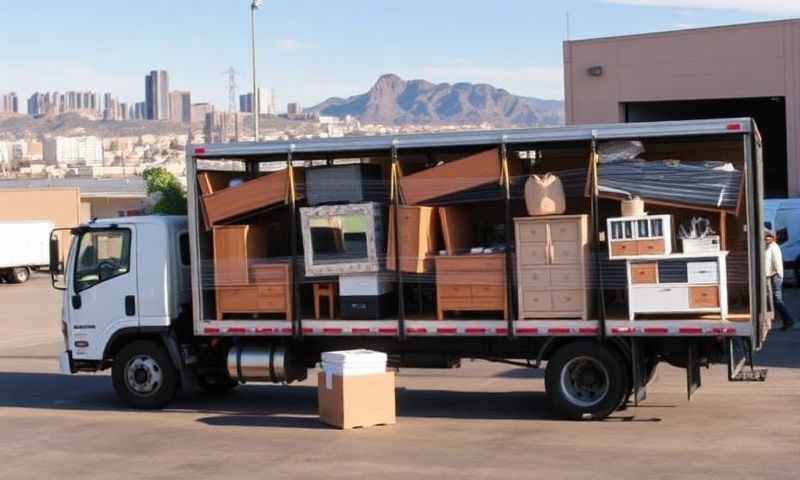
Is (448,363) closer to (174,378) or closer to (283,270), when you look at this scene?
(283,270)

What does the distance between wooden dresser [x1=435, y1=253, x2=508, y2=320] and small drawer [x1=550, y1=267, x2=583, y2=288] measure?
59cm

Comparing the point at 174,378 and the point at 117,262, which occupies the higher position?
the point at 117,262

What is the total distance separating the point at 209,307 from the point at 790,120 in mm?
27331

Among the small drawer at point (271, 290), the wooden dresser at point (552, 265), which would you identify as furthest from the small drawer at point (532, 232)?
the small drawer at point (271, 290)

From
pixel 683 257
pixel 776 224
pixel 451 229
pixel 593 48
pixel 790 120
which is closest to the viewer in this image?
pixel 683 257

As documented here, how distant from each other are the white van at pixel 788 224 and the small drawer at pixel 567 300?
20.1 metres

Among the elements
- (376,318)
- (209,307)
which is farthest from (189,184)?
(376,318)

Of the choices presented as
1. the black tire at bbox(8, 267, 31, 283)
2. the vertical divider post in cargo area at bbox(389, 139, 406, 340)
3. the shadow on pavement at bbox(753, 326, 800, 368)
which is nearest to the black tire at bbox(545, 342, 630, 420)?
the vertical divider post in cargo area at bbox(389, 139, 406, 340)

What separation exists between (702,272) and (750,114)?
3677 centimetres

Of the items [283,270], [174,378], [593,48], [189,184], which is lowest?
[174,378]

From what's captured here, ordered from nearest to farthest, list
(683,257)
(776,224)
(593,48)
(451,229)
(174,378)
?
(683,257)
(451,229)
(174,378)
(776,224)
(593,48)

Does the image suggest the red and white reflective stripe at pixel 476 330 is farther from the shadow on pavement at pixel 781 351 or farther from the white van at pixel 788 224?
the white van at pixel 788 224

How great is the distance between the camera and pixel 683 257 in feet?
46.1

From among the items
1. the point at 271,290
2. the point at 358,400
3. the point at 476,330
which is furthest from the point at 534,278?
the point at 271,290
